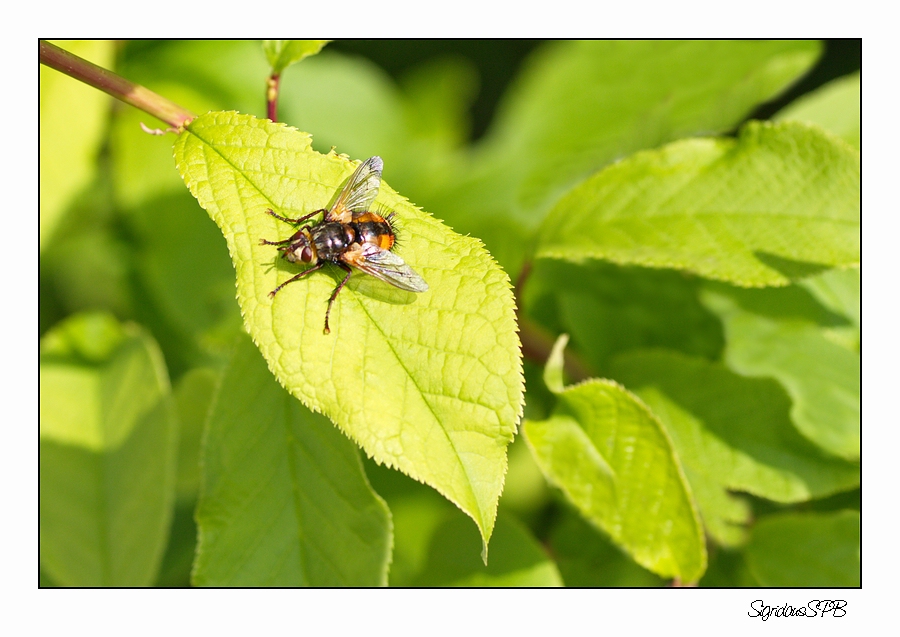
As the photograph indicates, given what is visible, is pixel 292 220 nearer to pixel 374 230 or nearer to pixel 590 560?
pixel 374 230

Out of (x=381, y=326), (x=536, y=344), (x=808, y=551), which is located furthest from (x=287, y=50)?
(x=808, y=551)

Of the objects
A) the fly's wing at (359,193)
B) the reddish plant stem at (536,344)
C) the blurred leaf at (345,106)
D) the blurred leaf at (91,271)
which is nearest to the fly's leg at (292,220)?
the fly's wing at (359,193)

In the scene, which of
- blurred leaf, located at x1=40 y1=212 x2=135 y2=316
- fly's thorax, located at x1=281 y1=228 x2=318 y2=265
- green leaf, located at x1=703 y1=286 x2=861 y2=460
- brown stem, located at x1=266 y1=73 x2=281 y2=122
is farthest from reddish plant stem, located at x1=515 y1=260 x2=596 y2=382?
blurred leaf, located at x1=40 y1=212 x2=135 y2=316

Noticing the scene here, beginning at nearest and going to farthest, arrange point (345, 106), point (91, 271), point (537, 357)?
1. point (537, 357)
2. point (91, 271)
3. point (345, 106)

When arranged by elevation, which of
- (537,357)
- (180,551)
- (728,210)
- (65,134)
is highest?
(65,134)

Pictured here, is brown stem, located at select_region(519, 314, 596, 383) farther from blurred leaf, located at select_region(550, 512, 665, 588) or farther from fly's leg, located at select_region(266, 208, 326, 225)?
fly's leg, located at select_region(266, 208, 326, 225)

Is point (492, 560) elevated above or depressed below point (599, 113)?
below
